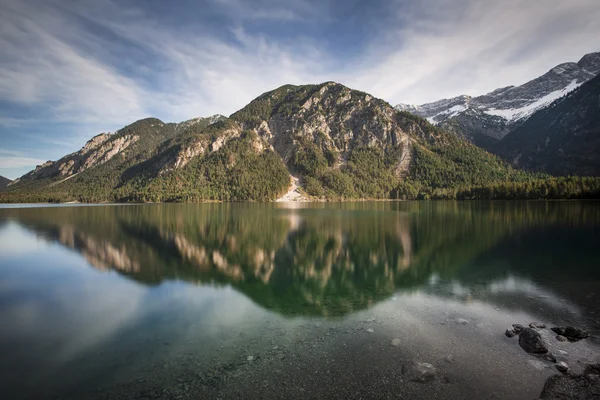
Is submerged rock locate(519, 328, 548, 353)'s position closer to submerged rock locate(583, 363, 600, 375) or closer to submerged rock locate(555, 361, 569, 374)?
submerged rock locate(555, 361, 569, 374)

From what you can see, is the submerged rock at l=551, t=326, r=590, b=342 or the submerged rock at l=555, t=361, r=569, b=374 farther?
the submerged rock at l=551, t=326, r=590, b=342

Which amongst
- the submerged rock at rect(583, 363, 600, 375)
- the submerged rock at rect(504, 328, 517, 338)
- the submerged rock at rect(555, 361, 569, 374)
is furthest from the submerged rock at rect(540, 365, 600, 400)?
the submerged rock at rect(504, 328, 517, 338)

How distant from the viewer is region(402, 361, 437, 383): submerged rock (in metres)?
9.85

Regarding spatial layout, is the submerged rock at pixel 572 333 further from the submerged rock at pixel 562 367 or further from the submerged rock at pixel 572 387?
the submerged rock at pixel 572 387

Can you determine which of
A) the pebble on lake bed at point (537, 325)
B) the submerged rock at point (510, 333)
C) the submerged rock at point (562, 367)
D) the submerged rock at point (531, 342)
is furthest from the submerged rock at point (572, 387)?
the pebble on lake bed at point (537, 325)

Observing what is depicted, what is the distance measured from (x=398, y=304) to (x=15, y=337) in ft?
60.6

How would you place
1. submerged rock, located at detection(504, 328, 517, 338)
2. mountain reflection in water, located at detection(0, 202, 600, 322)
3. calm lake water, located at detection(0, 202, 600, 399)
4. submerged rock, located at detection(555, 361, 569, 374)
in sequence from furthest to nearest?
mountain reflection in water, located at detection(0, 202, 600, 322)
submerged rock, located at detection(504, 328, 517, 338)
submerged rock, located at detection(555, 361, 569, 374)
calm lake water, located at detection(0, 202, 600, 399)

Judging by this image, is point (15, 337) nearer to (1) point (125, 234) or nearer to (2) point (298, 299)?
(2) point (298, 299)

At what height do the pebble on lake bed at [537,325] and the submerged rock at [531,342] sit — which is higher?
the submerged rock at [531,342]

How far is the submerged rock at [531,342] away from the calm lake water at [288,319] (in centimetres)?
46

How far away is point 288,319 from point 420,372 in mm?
6897

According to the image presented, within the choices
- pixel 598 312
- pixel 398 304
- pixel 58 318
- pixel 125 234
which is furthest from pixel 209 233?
pixel 598 312

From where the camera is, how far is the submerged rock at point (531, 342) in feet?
37.0

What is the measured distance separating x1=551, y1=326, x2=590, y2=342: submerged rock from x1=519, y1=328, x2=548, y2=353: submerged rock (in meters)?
1.55
